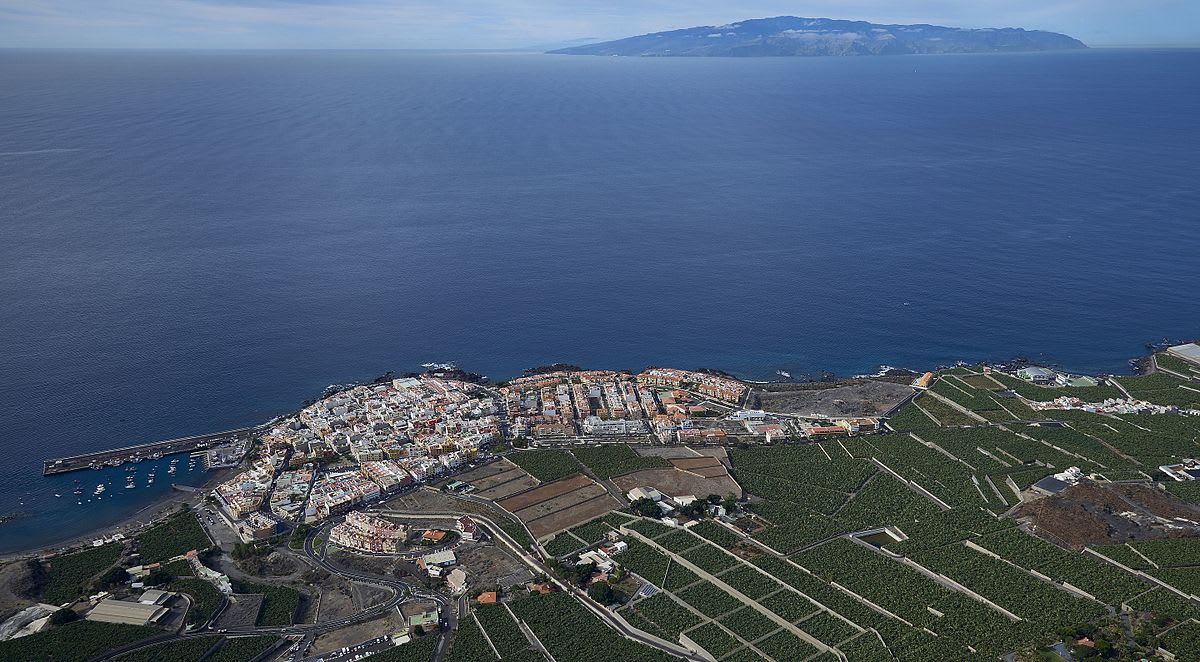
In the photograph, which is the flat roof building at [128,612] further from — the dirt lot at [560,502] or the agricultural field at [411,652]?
the dirt lot at [560,502]

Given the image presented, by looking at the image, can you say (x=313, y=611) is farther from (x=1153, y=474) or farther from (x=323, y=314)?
(x=1153, y=474)

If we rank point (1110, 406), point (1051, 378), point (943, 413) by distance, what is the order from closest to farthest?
point (943, 413), point (1110, 406), point (1051, 378)

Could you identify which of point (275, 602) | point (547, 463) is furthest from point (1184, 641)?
point (275, 602)

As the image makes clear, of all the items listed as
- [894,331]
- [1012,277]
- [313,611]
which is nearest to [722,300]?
[894,331]

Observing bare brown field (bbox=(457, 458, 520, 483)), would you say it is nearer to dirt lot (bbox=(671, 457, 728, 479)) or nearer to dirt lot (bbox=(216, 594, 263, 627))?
dirt lot (bbox=(671, 457, 728, 479))

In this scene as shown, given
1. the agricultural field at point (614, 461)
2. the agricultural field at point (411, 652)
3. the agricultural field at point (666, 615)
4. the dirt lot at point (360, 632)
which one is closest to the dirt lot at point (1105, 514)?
the agricultural field at point (666, 615)

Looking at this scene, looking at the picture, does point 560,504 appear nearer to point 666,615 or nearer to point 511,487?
point 511,487

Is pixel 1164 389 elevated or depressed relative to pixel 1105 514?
depressed
